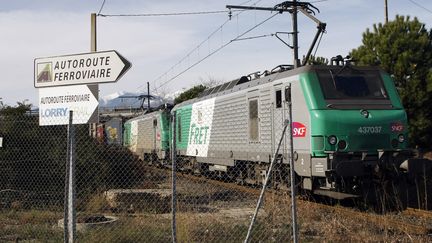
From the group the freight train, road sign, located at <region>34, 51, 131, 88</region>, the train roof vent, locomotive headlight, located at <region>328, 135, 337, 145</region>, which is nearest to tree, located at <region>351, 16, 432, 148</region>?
the train roof vent

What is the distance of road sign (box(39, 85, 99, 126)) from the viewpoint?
734 centimetres

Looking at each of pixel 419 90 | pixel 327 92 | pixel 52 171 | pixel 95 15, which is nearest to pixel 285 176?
pixel 327 92

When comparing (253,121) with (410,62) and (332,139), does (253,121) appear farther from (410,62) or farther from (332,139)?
(410,62)

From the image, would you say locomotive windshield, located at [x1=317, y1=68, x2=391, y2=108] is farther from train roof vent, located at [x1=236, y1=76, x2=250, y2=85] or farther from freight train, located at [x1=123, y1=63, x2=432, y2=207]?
train roof vent, located at [x1=236, y1=76, x2=250, y2=85]

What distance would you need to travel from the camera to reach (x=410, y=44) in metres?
22.4

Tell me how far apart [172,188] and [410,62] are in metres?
17.8

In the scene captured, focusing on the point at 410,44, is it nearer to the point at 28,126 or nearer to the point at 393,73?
the point at 393,73

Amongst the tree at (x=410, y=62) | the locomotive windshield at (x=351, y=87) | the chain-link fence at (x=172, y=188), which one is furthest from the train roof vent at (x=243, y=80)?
the tree at (x=410, y=62)

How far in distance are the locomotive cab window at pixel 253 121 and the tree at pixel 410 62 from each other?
30.7 ft

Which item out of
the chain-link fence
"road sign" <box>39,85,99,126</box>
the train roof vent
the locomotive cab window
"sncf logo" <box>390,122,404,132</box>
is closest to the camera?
"road sign" <box>39,85,99,126</box>

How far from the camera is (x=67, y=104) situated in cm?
755

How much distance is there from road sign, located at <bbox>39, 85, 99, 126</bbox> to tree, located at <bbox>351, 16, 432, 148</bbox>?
16.2 metres

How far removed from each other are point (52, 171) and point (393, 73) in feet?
48.6

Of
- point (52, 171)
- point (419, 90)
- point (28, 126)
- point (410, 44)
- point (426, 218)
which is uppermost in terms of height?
point (410, 44)
